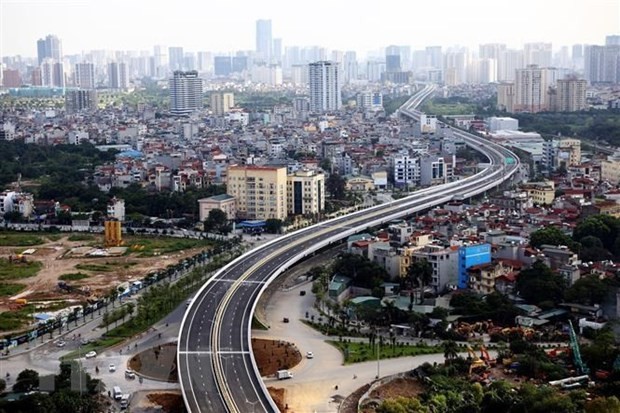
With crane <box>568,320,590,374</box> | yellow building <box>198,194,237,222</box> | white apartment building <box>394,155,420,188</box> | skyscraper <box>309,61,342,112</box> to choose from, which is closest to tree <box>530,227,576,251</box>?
crane <box>568,320,590,374</box>

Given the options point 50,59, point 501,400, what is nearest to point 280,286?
point 501,400

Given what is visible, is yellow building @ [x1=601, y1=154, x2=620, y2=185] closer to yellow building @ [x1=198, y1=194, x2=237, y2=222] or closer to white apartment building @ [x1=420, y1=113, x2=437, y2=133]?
yellow building @ [x1=198, y1=194, x2=237, y2=222]

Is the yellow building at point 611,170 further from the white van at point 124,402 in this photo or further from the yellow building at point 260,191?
the white van at point 124,402

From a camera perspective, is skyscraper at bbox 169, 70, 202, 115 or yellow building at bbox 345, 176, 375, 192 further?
skyscraper at bbox 169, 70, 202, 115

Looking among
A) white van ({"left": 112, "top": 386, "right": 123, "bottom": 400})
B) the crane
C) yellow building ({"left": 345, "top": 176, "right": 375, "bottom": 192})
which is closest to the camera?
white van ({"left": 112, "top": 386, "right": 123, "bottom": 400})

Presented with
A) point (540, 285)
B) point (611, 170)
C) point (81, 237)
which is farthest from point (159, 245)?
point (611, 170)

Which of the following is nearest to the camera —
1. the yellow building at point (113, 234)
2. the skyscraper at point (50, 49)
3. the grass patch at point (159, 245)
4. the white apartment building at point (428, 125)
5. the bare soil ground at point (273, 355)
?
the bare soil ground at point (273, 355)

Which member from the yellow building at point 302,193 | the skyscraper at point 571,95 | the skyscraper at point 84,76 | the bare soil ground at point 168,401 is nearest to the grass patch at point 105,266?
the yellow building at point 302,193
